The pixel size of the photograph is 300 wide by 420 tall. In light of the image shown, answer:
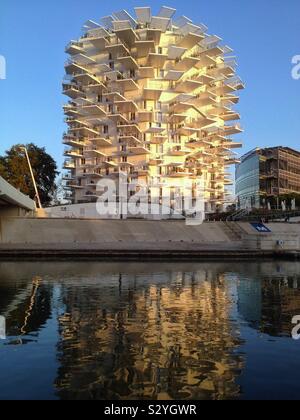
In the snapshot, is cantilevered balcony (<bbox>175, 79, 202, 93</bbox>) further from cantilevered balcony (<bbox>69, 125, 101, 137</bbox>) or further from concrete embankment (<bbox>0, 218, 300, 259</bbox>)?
concrete embankment (<bbox>0, 218, 300, 259</bbox>)

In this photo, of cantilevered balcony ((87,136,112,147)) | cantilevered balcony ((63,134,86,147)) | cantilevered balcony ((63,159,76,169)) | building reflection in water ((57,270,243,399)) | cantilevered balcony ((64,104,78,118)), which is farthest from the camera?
cantilevered balcony ((63,159,76,169))

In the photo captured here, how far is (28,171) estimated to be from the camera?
276 feet

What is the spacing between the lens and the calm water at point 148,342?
1053 centimetres

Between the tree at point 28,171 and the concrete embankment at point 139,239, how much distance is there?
2391cm

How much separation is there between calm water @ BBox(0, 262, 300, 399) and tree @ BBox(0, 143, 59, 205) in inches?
2232

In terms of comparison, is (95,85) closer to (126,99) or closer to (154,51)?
(126,99)

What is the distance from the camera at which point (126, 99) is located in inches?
3334

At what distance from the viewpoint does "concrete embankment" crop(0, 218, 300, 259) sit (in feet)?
173

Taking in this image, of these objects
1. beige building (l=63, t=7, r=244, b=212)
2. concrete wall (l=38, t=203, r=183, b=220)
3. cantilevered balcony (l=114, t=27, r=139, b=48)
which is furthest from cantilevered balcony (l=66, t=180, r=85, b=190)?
cantilevered balcony (l=114, t=27, r=139, b=48)

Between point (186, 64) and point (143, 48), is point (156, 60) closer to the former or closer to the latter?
point (143, 48)
